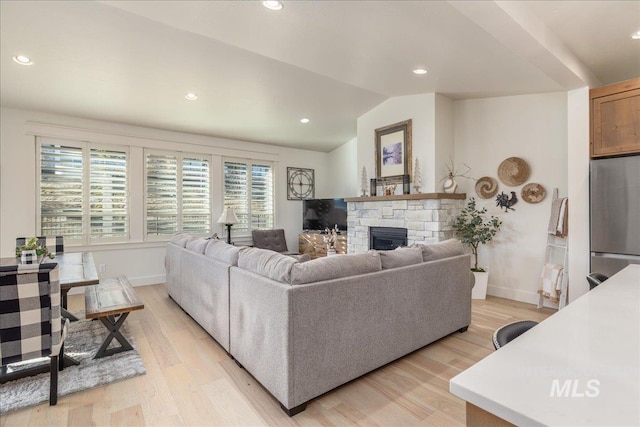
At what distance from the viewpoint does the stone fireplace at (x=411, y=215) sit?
416 cm

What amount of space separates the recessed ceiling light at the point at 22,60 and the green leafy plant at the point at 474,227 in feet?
17.0

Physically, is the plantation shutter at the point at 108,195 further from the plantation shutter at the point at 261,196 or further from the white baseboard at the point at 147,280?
the plantation shutter at the point at 261,196

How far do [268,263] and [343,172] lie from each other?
4.99 meters

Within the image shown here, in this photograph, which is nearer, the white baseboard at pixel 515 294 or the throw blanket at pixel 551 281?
the throw blanket at pixel 551 281

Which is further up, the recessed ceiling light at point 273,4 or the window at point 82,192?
the recessed ceiling light at point 273,4

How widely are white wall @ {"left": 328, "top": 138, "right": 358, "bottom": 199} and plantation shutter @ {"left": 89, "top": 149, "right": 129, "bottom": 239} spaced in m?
3.81

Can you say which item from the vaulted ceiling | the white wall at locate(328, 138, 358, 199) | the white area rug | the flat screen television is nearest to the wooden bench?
the white area rug

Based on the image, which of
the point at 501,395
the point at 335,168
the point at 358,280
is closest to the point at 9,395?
the point at 358,280

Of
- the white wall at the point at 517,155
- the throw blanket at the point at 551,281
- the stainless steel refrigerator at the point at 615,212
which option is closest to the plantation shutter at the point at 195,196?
the white wall at the point at 517,155

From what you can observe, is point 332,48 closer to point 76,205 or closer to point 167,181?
point 167,181

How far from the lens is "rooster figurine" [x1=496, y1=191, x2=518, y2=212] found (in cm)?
412

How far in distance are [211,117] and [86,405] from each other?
3.88 meters

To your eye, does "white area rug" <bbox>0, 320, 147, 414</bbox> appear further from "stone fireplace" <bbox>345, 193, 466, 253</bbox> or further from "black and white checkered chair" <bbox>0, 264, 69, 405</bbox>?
"stone fireplace" <bbox>345, 193, 466, 253</bbox>

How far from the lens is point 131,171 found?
16.3ft
